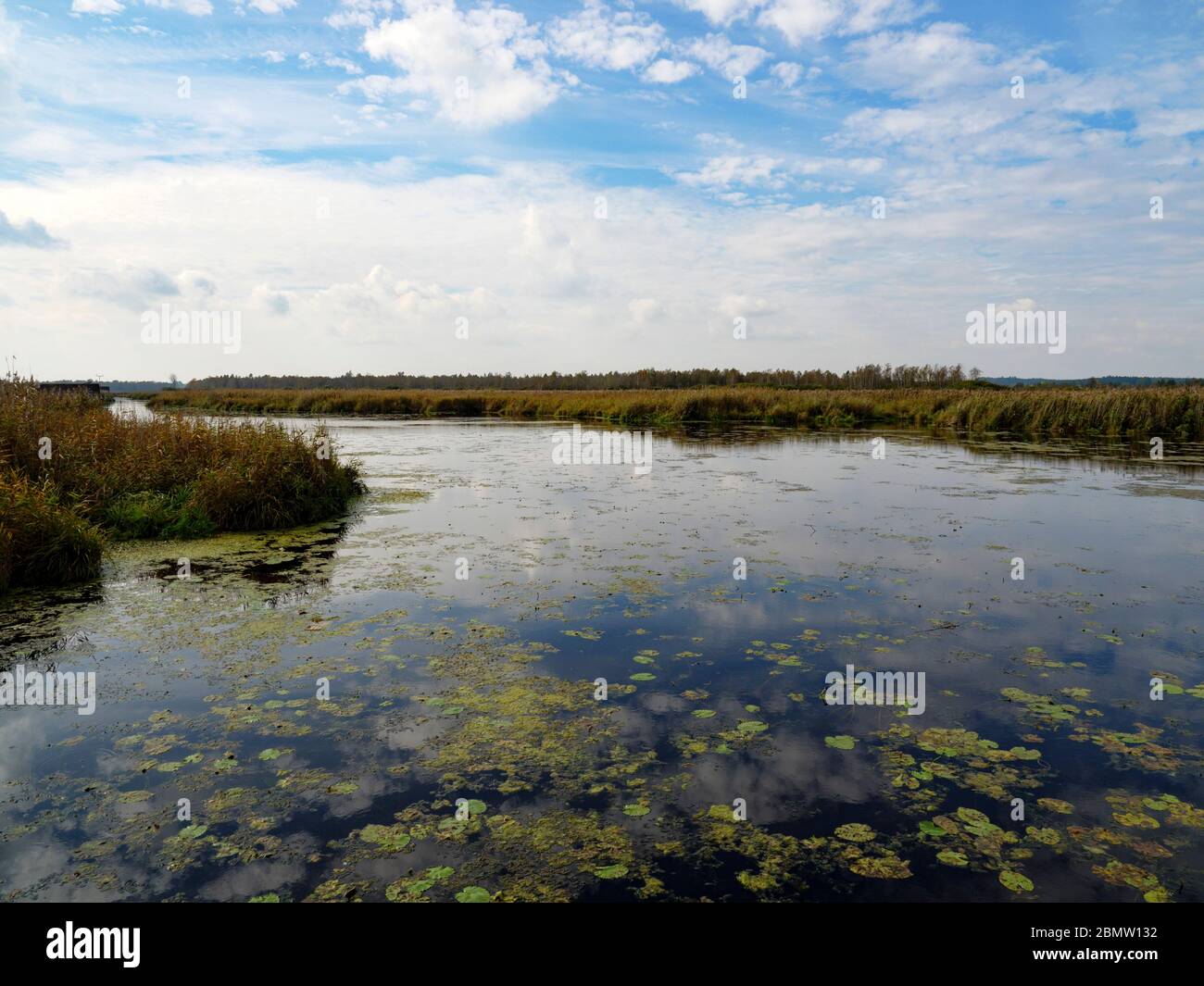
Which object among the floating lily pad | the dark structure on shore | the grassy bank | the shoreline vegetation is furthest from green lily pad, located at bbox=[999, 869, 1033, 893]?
the grassy bank

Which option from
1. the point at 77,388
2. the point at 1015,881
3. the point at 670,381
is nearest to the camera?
the point at 1015,881

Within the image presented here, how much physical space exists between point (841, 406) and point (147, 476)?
1424 inches

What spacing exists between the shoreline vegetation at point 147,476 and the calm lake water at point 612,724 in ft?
2.37

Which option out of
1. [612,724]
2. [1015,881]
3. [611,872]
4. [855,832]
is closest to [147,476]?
[612,724]

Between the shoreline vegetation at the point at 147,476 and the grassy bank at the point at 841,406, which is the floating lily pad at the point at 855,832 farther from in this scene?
the grassy bank at the point at 841,406

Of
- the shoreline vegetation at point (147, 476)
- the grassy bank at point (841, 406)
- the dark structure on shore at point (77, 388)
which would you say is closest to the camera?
the shoreline vegetation at point (147, 476)

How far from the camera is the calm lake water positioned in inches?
143

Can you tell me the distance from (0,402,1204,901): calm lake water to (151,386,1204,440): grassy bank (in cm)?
2335

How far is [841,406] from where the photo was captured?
41.5 metres

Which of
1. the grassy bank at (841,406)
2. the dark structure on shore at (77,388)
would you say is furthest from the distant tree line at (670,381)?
the dark structure on shore at (77,388)

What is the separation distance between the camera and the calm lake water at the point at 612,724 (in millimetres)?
3641

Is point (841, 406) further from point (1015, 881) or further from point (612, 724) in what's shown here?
point (1015, 881)

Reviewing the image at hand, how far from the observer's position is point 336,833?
3893 mm
